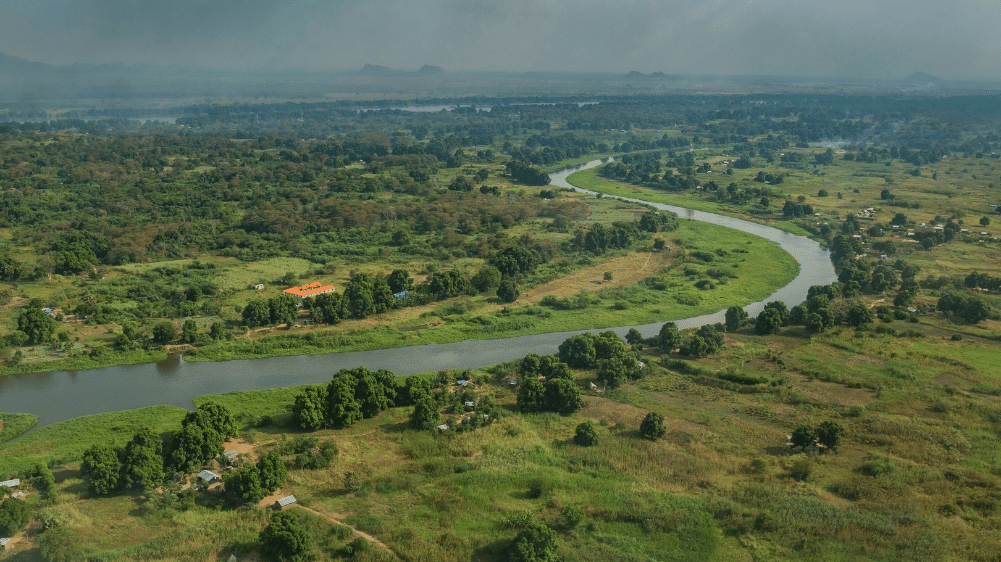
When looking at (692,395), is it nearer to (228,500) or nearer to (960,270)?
(228,500)

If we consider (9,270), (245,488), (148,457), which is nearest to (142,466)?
(148,457)

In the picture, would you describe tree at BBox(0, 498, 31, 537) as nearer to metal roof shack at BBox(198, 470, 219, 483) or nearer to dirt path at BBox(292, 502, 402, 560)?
metal roof shack at BBox(198, 470, 219, 483)

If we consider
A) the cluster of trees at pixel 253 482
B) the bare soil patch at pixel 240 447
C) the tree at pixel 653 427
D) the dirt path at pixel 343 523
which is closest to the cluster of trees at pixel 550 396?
the tree at pixel 653 427

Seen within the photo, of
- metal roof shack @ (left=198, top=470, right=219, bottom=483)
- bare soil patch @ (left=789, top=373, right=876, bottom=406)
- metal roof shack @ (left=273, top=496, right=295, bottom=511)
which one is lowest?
bare soil patch @ (left=789, top=373, right=876, bottom=406)

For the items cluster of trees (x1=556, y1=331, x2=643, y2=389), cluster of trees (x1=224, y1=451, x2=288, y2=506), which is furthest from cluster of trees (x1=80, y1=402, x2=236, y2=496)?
cluster of trees (x1=556, y1=331, x2=643, y2=389)

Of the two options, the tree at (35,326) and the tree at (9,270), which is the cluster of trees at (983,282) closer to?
the tree at (35,326)

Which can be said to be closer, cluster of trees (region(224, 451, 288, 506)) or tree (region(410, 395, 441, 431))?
cluster of trees (region(224, 451, 288, 506))
